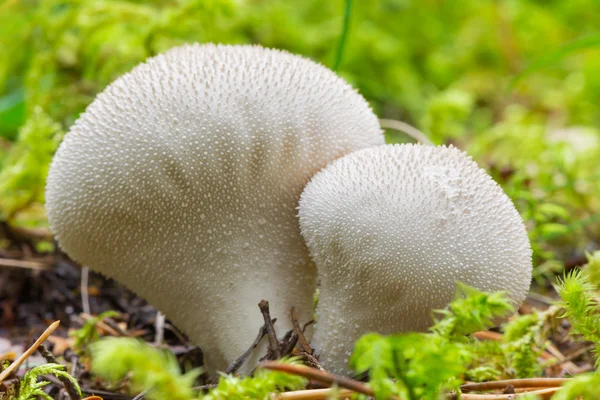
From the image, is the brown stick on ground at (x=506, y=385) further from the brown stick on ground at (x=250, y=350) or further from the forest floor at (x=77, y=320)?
the brown stick on ground at (x=250, y=350)

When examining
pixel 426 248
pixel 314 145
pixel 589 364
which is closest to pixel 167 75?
pixel 314 145

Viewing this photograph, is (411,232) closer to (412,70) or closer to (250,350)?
(250,350)

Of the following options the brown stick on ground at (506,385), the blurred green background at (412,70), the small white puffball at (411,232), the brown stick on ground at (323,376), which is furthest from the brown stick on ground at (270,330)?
the blurred green background at (412,70)

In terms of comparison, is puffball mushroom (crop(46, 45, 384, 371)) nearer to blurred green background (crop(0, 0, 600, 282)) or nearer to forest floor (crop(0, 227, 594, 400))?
forest floor (crop(0, 227, 594, 400))

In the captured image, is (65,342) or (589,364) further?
(65,342)

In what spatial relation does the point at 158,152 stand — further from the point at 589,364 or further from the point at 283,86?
the point at 589,364

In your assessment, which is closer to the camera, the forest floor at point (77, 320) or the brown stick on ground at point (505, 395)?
the brown stick on ground at point (505, 395)

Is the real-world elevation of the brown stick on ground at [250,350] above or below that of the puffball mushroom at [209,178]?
below

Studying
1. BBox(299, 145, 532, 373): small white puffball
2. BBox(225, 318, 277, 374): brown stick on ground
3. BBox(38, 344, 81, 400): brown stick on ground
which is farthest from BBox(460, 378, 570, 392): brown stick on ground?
BBox(38, 344, 81, 400): brown stick on ground
